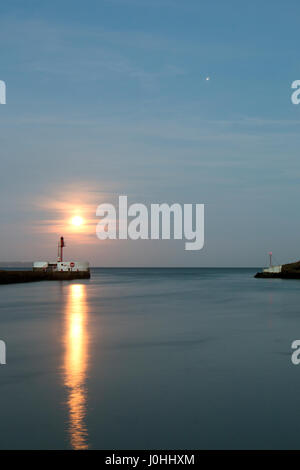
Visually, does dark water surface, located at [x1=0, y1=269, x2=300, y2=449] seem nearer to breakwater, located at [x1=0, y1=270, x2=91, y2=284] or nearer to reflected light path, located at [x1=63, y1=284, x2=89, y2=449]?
reflected light path, located at [x1=63, y1=284, x2=89, y2=449]

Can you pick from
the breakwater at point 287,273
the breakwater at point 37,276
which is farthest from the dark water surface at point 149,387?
the breakwater at point 287,273

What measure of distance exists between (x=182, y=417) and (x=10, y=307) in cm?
3469

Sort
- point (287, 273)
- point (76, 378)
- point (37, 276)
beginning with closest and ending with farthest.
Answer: point (76, 378), point (37, 276), point (287, 273)

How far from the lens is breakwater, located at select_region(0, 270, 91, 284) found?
91.4m

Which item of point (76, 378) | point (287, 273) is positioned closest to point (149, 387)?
point (76, 378)

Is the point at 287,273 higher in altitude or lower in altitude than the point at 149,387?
lower

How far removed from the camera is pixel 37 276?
4188 inches

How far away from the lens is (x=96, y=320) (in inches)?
1340

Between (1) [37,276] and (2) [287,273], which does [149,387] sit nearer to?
(1) [37,276]

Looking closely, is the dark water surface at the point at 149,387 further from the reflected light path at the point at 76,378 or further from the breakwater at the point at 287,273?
the breakwater at the point at 287,273

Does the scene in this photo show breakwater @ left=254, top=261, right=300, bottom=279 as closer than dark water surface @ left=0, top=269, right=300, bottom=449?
No

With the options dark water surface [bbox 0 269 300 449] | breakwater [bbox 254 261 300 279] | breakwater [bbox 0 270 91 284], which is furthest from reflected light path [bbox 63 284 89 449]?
breakwater [bbox 254 261 300 279]

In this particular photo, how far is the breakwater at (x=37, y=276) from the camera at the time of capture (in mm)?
91369
